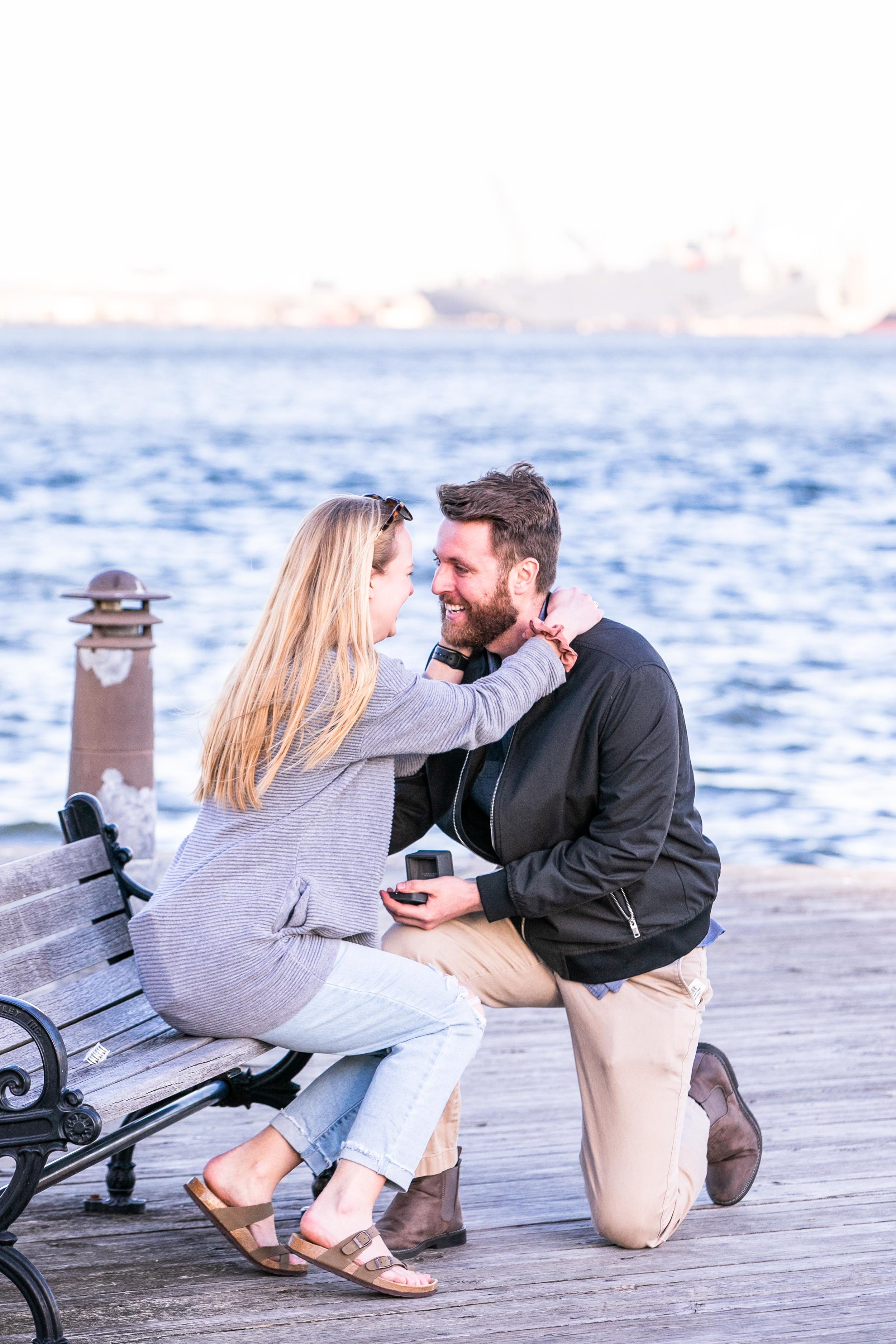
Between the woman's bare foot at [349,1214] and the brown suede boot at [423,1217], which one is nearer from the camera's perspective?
the woman's bare foot at [349,1214]

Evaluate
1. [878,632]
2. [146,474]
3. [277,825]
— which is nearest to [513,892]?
[277,825]

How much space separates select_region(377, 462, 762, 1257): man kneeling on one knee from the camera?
9.97 ft

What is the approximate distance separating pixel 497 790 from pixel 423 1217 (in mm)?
807

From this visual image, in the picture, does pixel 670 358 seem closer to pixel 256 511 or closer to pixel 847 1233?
pixel 256 511

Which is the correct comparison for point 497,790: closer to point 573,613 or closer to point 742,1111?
point 573,613

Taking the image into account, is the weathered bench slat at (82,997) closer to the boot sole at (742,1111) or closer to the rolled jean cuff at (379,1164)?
the rolled jean cuff at (379,1164)

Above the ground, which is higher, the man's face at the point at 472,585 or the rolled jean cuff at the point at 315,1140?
the man's face at the point at 472,585

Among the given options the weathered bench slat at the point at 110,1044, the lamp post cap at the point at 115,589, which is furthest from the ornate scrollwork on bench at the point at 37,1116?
the lamp post cap at the point at 115,589

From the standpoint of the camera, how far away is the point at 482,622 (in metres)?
Result: 3.28

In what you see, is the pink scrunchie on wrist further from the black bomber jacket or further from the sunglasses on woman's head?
the sunglasses on woman's head

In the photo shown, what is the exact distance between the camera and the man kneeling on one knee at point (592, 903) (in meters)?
3.04

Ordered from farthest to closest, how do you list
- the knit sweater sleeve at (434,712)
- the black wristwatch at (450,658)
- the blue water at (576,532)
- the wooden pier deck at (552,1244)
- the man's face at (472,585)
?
the blue water at (576,532) → the black wristwatch at (450,658) → the man's face at (472,585) → the knit sweater sleeve at (434,712) → the wooden pier deck at (552,1244)

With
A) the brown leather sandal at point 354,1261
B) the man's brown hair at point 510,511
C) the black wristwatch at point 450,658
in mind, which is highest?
the man's brown hair at point 510,511

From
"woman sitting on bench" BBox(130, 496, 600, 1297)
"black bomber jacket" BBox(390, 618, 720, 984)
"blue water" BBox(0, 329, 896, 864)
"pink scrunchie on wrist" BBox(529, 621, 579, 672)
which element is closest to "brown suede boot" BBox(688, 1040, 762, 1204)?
"black bomber jacket" BBox(390, 618, 720, 984)
